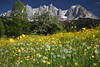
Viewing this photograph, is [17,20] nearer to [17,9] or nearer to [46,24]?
[17,9]

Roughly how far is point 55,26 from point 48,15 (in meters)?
2.68

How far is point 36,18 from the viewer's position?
22109mm

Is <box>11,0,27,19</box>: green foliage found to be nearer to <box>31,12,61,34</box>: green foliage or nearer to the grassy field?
<box>31,12,61,34</box>: green foliage

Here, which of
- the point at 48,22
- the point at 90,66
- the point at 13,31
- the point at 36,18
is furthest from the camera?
the point at 36,18

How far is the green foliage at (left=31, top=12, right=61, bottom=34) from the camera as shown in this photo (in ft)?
66.8

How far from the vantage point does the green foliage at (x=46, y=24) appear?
20375 millimetres

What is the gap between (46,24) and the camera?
2030 cm

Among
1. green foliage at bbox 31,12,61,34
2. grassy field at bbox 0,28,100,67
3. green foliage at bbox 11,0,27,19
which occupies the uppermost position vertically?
green foliage at bbox 11,0,27,19

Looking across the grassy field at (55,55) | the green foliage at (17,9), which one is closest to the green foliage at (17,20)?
the green foliage at (17,9)

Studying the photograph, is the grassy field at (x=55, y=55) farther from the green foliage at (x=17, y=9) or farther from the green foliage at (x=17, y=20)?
the green foliage at (x=17, y=9)

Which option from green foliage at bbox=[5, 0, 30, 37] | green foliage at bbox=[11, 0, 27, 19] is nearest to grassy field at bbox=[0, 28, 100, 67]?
green foliage at bbox=[5, 0, 30, 37]

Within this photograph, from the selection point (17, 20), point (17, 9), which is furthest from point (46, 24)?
point (17, 9)

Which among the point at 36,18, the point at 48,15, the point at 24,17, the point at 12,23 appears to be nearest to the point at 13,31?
the point at 12,23

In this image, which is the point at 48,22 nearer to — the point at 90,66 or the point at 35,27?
the point at 35,27
